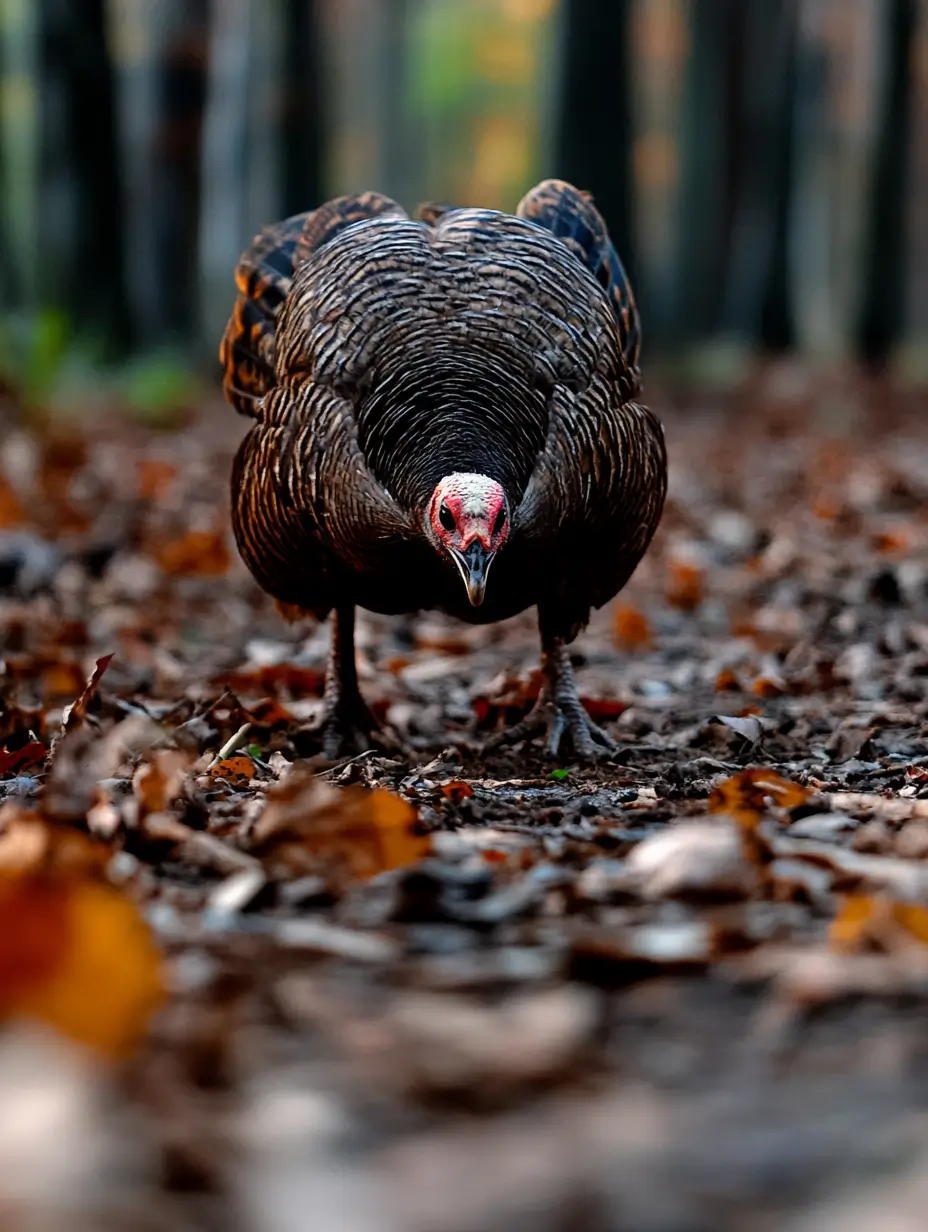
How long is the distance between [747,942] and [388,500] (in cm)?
238

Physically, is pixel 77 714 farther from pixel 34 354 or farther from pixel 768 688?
pixel 34 354

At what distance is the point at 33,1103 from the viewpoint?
2273 millimetres

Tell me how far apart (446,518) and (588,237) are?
175 centimetres

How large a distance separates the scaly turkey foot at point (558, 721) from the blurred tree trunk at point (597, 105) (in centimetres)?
1454

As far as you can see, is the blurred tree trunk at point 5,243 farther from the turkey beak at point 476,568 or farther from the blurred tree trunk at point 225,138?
the turkey beak at point 476,568

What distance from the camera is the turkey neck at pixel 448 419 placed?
488 centimetres

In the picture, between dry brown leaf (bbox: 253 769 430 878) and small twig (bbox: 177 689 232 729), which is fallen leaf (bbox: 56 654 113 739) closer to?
small twig (bbox: 177 689 232 729)

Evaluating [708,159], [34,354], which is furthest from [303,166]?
[34,354]

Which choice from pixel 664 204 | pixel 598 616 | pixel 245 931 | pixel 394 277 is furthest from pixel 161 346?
pixel 664 204

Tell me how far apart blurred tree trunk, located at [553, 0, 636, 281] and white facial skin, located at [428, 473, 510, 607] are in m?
15.5

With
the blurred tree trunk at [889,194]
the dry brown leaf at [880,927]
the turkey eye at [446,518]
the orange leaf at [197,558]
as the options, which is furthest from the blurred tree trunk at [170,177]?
the dry brown leaf at [880,927]

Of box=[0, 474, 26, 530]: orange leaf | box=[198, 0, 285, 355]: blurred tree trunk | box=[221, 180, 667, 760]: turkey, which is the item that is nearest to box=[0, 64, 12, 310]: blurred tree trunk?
box=[198, 0, 285, 355]: blurred tree trunk

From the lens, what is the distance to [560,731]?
5.57 m

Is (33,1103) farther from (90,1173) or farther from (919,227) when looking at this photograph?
(919,227)
